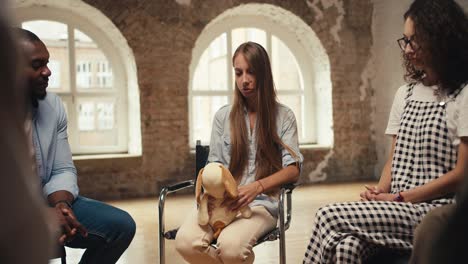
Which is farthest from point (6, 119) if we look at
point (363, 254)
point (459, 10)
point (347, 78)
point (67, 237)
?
point (347, 78)

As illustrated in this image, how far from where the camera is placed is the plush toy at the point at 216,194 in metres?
2.18

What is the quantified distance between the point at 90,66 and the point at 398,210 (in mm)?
5881

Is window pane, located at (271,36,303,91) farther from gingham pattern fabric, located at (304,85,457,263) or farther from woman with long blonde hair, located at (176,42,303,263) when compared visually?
gingham pattern fabric, located at (304,85,457,263)

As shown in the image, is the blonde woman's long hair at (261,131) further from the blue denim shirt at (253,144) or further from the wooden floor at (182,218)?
Result: the wooden floor at (182,218)

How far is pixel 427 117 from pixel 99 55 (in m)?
5.87

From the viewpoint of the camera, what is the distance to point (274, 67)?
8.10m

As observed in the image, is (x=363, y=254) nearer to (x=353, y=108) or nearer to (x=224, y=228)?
(x=224, y=228)

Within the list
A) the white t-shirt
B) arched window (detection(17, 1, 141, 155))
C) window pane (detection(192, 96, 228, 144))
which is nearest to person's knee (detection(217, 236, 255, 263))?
the white t-shirt

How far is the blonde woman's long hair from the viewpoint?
8.48ft

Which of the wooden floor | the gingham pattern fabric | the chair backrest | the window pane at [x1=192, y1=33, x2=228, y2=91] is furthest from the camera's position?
the window pane at [x1=192, y1=33, x2=228, y2=91]

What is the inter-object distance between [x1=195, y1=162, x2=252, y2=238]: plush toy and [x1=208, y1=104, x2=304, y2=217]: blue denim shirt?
22 cm

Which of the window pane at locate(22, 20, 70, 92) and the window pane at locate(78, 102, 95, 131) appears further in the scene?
the window pane at locate(78, 102, 95, 131)

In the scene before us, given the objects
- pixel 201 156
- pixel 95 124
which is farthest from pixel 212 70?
pixel 201 156

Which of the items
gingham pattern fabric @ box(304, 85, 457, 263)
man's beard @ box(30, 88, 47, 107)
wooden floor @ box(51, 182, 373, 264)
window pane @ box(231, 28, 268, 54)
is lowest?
wooden floor @ box(51, 182, 373, 264)
